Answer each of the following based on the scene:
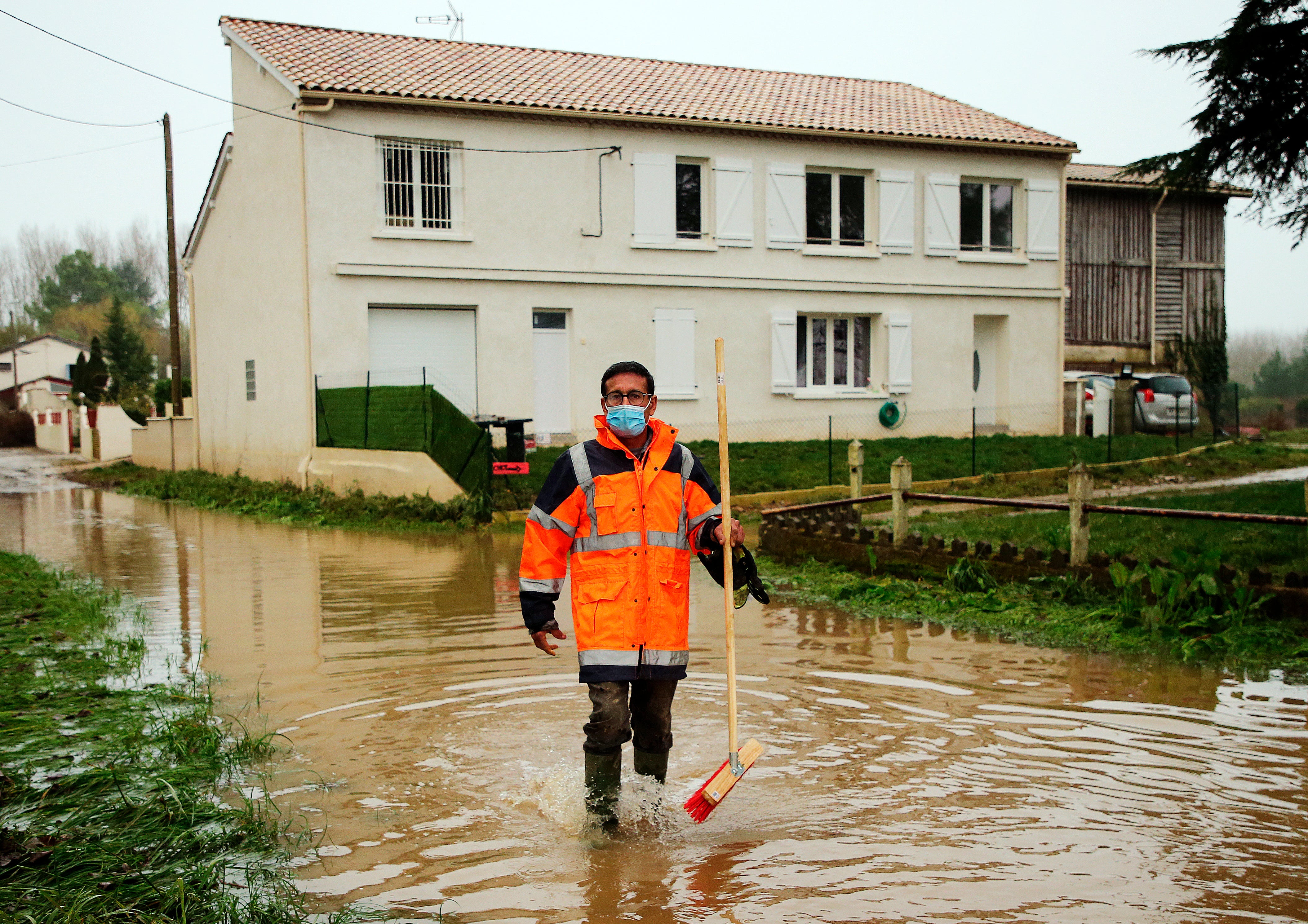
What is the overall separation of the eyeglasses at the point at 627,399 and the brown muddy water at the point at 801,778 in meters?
1.69

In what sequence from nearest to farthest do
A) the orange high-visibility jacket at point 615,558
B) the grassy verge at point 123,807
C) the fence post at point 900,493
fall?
the grassy verge at point 123,807 < the orange high-visibility jacket at point 615,558 < the fence post at point 900,493

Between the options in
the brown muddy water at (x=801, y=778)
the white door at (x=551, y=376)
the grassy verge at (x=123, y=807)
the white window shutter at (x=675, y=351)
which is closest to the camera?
the grassy verge at (x=123, y=807)

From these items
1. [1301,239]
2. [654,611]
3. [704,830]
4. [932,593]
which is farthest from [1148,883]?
[1301,239]

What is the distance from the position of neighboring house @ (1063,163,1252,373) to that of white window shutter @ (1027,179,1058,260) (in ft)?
16.3

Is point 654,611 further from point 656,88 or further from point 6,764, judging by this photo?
point 656,88

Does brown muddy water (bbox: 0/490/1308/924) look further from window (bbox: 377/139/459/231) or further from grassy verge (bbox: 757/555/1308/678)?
Result: window (bbox: 377/139/459/231)

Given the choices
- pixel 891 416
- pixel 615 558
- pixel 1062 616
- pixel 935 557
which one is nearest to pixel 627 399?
pixel 615 558

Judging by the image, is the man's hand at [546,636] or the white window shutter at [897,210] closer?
the man's hand at [546,636]

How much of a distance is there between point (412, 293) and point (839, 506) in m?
11.8

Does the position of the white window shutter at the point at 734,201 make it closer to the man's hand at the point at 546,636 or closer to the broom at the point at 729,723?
the broom at the point at 729,723

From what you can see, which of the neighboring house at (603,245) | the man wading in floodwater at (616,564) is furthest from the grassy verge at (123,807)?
the neighboring house at (603,245)

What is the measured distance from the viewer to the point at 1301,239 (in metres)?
12.9

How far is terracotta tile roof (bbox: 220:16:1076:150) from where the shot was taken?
21812 mm

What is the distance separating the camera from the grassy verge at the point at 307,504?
16.5 m
